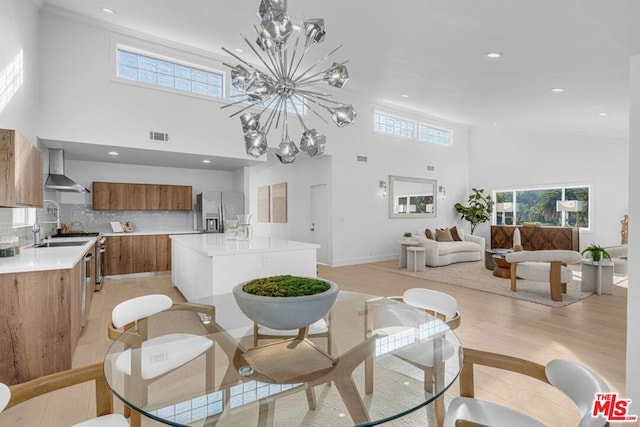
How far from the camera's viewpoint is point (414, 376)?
4.83ft

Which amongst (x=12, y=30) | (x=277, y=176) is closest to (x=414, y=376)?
(x=12, y=30)

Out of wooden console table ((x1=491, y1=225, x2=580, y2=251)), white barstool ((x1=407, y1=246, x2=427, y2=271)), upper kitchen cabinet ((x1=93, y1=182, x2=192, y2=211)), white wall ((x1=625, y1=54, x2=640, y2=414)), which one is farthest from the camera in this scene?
wooden console table ((x1=491, y1=225, x2=580, y2=251))

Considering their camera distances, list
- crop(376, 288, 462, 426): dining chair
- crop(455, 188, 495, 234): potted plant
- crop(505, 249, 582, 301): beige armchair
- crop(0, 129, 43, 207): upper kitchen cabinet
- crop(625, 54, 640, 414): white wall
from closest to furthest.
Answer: crop(376, 288, 462, 426): dining chair → crop(625, 54, 640, 414): white wall → crop(0, 129, 43, 207): upper kitchen cabinet → crop(505, 249, 582, 301): beige armchair → crop(455, 188, 495, 234): potted plant

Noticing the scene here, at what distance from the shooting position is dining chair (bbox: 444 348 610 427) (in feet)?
3.69

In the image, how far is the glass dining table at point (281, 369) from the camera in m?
1.27

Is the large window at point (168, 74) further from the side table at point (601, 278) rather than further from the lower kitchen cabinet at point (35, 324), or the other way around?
the side table at point (601, 278)

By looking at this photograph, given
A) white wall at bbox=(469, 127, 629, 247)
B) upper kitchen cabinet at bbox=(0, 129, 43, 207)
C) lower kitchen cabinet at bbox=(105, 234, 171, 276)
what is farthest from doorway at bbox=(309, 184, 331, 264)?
upper kitchen cabinet at bbox=(0, 129, 43, 207)

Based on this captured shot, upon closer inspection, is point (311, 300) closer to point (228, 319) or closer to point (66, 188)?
point (228, 319)

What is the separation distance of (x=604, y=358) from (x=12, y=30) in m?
6.49

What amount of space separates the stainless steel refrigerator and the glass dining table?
16.2ft

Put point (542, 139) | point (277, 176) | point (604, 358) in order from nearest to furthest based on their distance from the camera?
point (604, 358), point (542, 139), point (277, 176)

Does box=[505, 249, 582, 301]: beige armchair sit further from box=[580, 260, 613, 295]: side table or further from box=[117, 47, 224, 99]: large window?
box=[117, 47, 224, 99]: large window

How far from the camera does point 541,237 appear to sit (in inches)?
329

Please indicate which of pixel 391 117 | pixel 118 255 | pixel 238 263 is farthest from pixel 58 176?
pixel 391 117
